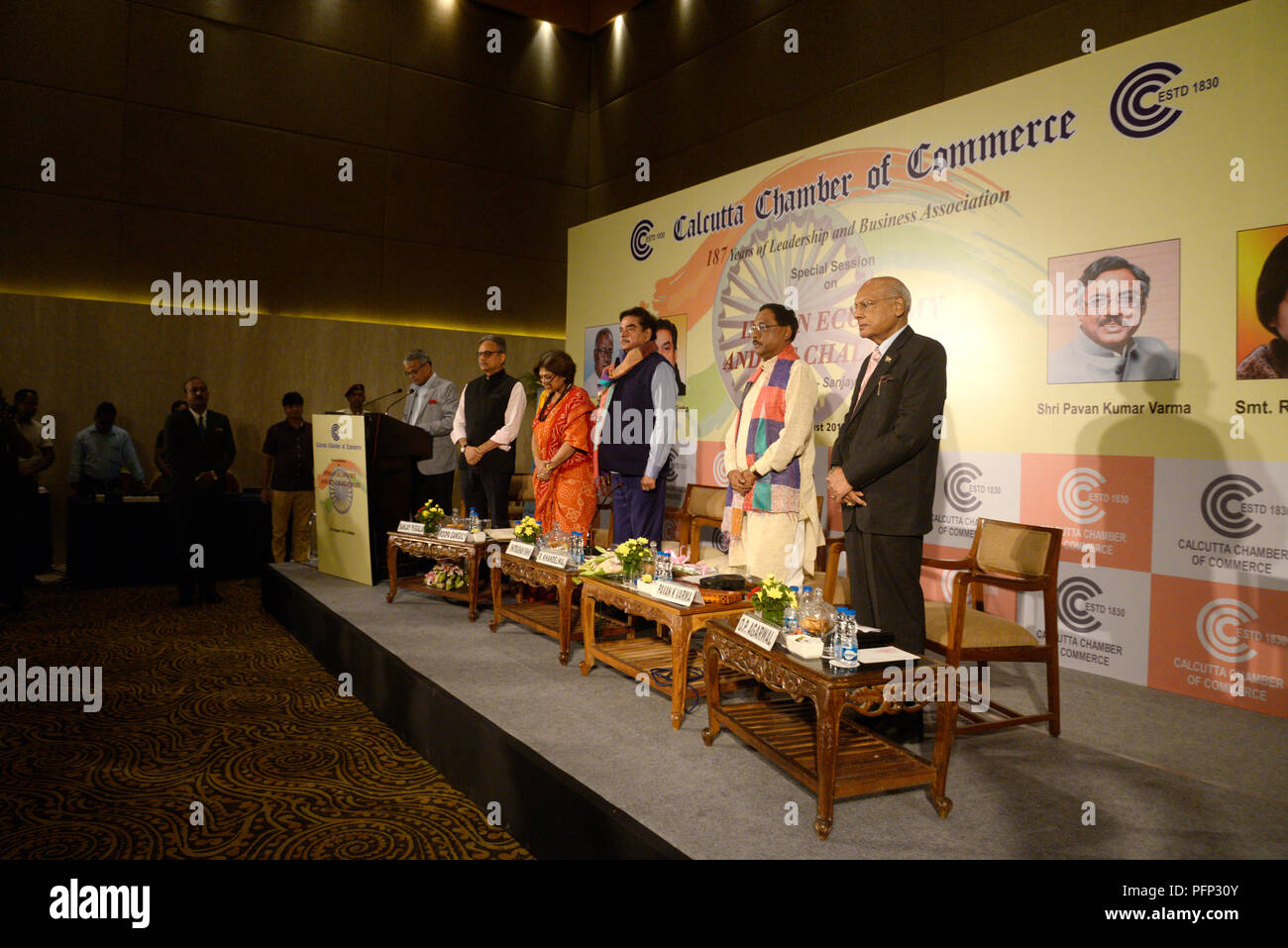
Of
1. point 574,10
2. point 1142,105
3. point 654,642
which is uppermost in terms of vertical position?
point 574,10

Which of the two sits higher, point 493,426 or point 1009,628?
point 493,426

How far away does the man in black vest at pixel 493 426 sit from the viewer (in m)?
4.88

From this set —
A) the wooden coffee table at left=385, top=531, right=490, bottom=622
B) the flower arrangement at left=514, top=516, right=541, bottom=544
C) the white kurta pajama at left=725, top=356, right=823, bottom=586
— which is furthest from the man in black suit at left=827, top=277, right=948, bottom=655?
the wooden coffee table at left=385, top=531, right=490, bottom=622

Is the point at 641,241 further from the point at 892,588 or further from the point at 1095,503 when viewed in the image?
the point at 892,588

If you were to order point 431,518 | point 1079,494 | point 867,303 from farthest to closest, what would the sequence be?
point 431,518, point 1079,494, point 867,303

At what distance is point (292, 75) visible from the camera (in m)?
7.66

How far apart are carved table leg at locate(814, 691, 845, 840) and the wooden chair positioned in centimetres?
90

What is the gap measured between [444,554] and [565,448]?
33.2 inches

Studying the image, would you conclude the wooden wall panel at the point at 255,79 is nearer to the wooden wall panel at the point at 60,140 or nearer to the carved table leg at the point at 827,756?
the wooden wall panel at the point at 60,140

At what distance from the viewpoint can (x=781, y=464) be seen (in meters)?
3.33

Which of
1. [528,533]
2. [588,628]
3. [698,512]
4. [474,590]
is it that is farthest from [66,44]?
[588,628]

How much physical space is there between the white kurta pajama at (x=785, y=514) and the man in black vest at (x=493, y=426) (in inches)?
68.9

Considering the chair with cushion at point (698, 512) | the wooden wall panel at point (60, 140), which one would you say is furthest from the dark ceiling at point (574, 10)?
the chair with cushion at point (698, 512)
